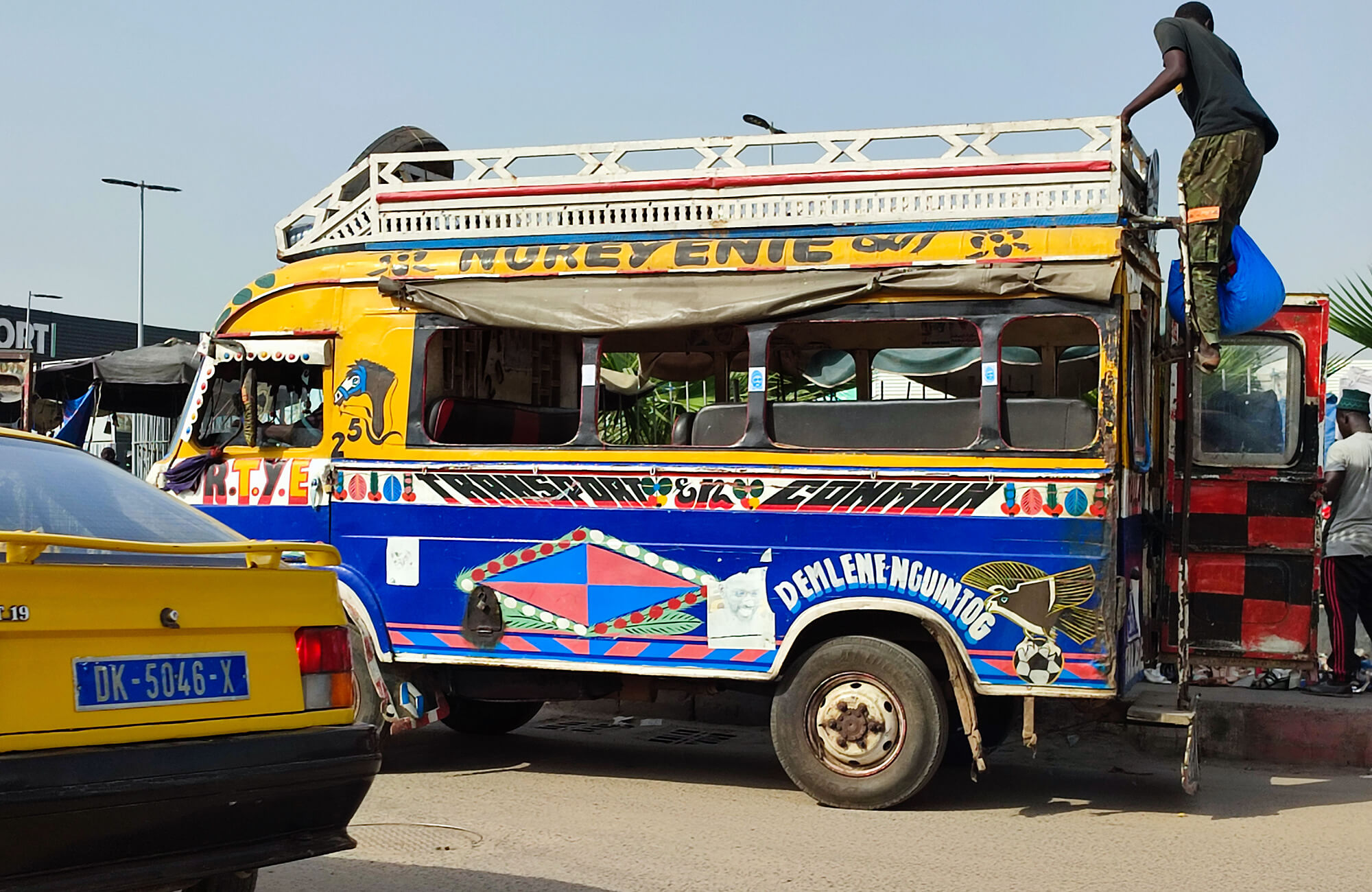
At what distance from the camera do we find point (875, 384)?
893cm

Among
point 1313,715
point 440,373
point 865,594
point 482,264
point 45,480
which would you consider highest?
point 482,264

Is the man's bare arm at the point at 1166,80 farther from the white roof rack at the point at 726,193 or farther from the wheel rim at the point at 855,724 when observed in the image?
the wheel rim at the point at 855,724

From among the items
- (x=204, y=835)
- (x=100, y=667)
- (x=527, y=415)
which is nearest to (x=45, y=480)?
(x=100, y=667)

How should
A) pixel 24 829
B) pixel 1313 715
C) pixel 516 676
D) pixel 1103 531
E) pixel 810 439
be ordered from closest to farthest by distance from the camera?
pixel 24 829 < pixel 1103 531 < pixel 810 439 < pixel 516 676 < pixel 1313 715

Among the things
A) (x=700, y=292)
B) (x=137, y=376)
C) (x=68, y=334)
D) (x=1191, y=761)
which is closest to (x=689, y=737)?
(x=700, y=292)

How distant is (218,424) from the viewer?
820 cm

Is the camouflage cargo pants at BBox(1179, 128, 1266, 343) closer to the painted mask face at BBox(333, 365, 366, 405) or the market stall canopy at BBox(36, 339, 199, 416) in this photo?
the painted mask face at BBox(333, 365, 366, 405)

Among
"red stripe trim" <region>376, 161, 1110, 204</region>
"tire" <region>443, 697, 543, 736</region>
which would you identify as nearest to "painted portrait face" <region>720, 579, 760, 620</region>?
"red stripe trim" <region>376, 161, 1110, 204</region>

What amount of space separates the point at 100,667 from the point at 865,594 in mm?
3942

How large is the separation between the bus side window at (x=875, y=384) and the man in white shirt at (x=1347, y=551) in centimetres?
267

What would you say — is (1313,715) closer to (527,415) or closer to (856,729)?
(856,729)

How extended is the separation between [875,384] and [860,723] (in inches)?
102

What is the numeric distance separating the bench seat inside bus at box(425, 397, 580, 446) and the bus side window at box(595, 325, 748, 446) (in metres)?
0.31

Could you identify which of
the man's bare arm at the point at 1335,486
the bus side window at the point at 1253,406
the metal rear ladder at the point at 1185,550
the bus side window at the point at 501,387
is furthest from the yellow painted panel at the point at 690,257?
the man's bare arm at the point at 1335,486
